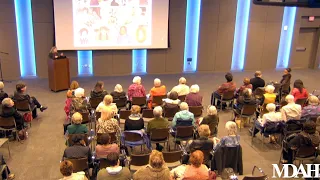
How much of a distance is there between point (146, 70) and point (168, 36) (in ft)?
4.66

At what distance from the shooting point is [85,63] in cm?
1170

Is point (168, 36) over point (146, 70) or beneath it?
over

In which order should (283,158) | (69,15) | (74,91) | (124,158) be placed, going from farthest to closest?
(69,15) < (74,91) < (283,158) < (124,158)

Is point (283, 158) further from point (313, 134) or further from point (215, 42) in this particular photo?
point (215, 42)

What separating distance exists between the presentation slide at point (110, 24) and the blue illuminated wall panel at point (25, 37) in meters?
0.92

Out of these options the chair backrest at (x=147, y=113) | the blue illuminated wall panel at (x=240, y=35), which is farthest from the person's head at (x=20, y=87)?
the blue illuminated wall panel at (x=240, y=35)

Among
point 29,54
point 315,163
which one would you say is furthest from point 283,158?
point 29,54

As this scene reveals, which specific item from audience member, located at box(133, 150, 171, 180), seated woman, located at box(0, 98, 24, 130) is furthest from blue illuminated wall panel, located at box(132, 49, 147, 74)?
audience member, located at box(133, 150, 171, 180)

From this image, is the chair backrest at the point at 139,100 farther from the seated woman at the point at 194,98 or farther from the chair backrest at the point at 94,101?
the seated woman at the point at 194,98

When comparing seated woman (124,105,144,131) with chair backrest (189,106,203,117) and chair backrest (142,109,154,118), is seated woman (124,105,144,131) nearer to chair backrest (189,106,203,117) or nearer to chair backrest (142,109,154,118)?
chair backrest (142,109,154,118)

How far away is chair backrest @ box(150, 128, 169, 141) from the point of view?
6.05 m

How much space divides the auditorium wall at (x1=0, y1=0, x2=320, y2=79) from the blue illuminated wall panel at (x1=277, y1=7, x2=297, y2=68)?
0.62 ft

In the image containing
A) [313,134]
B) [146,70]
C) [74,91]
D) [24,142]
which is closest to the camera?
[313,134]

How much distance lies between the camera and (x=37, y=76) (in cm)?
1138
